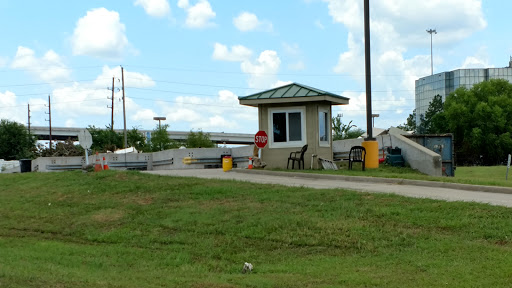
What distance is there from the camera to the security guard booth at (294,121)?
2047cm

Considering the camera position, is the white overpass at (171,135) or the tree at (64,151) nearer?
the tree at (64,151)

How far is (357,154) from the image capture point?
837 inches

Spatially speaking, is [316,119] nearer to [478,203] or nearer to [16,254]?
[478,203]

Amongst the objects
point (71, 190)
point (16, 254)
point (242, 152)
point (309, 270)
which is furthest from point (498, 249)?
point (242, 152)

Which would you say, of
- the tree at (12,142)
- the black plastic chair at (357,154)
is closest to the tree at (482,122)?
the black plastic chair at (357,154)

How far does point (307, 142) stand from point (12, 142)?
6929cm

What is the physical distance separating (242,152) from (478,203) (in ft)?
64.1

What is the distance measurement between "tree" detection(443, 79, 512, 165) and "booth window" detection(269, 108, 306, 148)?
2015 inches

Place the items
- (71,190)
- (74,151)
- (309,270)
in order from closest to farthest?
(309,270) < (71,190) < (74,151)

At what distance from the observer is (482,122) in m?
69.1

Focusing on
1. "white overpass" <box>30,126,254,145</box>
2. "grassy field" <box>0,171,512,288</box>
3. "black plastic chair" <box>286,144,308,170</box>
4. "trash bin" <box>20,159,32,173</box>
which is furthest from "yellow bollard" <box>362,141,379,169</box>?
"white overpass" <box>30,126,254,145</box>

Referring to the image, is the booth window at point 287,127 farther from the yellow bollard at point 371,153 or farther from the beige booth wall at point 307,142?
the yellow bollard at point 371,153

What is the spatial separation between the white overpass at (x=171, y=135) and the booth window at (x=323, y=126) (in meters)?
83.6

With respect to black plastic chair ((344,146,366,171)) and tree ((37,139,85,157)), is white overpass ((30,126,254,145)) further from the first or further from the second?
black plastic chair ((344,146,366,171))
